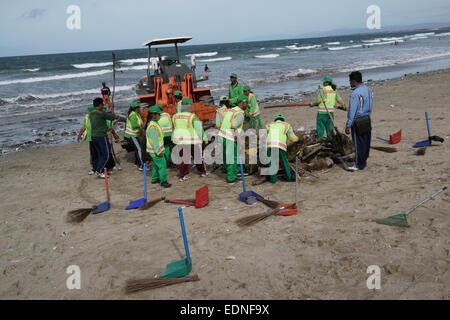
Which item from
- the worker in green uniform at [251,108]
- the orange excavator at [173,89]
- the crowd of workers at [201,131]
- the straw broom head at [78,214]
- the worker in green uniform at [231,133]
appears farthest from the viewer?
the orange excavator at [173,89]

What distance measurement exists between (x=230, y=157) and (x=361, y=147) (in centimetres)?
246

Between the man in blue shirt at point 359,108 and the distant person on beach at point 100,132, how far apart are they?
479 cm

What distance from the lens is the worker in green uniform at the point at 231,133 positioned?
6.39 metres

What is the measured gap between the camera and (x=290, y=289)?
Result: 132 inches

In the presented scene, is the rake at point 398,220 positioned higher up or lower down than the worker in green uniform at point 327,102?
lower down

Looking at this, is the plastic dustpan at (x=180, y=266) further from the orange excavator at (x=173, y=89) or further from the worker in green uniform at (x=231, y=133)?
the orange excavator at (x=173, y=89)

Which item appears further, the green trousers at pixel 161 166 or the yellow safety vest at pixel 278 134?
the green trousers at pixel 161 166

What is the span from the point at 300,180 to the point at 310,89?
14.8 meters

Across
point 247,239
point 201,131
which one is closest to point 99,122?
point 201,131

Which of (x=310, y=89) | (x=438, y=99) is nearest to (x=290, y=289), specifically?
(x=438, y=99)

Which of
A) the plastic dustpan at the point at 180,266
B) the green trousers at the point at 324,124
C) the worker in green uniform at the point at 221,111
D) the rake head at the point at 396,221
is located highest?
the worker in green uniform at the point at 221,111

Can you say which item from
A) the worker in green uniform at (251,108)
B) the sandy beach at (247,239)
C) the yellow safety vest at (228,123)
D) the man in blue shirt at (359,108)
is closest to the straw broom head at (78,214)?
the sandy beach at (247,239)

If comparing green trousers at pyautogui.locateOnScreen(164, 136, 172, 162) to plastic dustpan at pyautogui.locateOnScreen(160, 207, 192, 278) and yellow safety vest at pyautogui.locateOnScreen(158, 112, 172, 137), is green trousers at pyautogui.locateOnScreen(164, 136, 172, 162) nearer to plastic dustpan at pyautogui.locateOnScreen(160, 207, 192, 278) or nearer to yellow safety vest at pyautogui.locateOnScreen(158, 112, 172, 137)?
yellow safety vest at pyautogui.locateOnScreen(158, 112, 172, 137)

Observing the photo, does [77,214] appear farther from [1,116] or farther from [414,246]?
[1,116]
